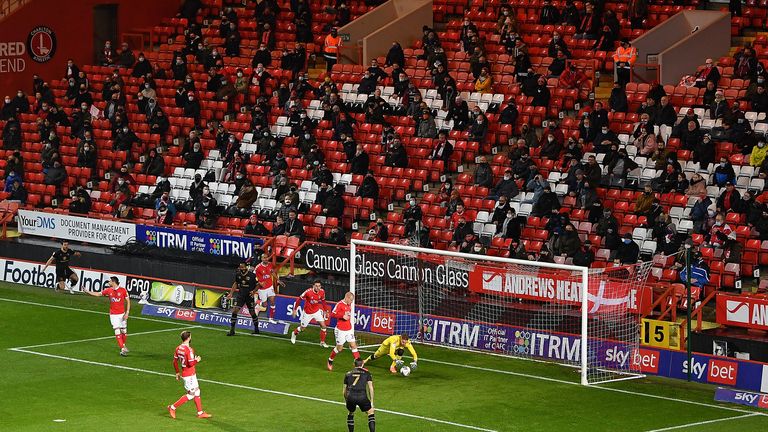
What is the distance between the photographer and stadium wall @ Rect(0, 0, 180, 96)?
171 ft

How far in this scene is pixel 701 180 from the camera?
35094mm

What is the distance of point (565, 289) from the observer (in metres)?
31.9

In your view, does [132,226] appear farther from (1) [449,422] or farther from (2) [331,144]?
(1) [449,422]

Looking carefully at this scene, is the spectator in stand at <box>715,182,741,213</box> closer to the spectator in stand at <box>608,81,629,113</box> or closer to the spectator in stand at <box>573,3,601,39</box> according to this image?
the spectator in stand at <box>608,81,629,113</box>

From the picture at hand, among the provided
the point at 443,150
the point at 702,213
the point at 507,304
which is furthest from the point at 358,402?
the point at 443,150

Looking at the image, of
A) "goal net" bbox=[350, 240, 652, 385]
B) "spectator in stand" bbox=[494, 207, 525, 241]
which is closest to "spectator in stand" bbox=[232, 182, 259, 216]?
"goal net" bbox=[350, 240, 652, 385]

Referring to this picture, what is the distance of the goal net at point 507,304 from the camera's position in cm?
3092

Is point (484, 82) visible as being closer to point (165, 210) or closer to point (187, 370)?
point (165, 210)

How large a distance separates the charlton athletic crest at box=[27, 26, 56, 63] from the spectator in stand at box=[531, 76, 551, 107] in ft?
68.6

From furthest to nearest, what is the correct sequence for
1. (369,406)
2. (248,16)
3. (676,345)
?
(248,16), (676,345), (369,406)

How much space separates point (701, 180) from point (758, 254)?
2.74 m

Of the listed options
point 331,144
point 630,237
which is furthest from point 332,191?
point 630,237

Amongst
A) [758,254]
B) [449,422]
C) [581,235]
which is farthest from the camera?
[581,235]

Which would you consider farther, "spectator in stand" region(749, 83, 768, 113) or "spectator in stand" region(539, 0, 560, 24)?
"spectator in stand" region(539, 0, 560, 24)
